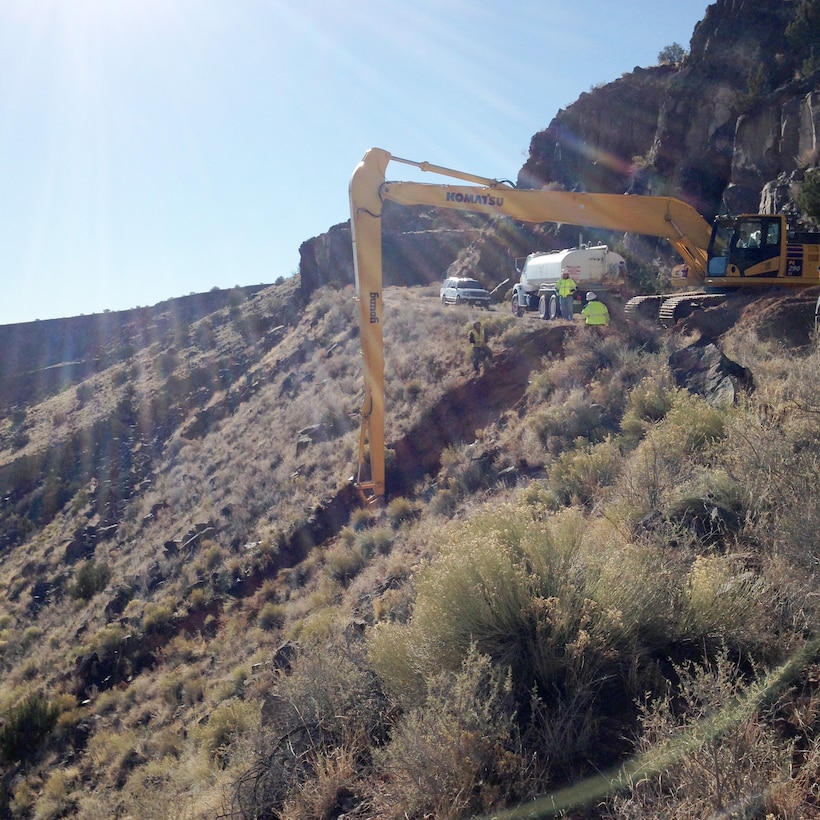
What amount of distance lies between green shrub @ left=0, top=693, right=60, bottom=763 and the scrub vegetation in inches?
2.2

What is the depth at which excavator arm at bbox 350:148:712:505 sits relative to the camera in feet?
48.1

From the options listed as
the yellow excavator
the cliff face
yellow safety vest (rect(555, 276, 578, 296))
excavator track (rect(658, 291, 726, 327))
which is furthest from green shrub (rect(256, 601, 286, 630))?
the cliff face

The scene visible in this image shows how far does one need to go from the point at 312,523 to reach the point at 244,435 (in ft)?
33.9

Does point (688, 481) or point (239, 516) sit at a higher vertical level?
point (688, 481)

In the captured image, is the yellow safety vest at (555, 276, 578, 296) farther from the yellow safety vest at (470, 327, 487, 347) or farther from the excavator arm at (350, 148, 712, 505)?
the excavator arm at (350, 148, 712, 505)

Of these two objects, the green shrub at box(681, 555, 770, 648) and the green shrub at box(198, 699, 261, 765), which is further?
the green shrub at box(198, 699, 261, 765)

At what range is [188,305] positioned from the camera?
52.8 meters

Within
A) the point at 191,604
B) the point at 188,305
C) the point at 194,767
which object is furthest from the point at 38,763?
the point at 188,305

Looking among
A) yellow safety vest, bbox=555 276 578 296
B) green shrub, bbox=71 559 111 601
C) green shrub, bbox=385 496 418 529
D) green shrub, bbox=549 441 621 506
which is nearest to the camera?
green shrub, bbox=549 441 621 506

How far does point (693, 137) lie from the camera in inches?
1367

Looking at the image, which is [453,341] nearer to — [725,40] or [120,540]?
[120,540]

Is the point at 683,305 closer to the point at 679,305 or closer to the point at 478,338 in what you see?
the point at 679,305

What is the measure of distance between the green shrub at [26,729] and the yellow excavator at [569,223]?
7.43 m

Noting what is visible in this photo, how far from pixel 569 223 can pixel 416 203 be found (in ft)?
14.2
